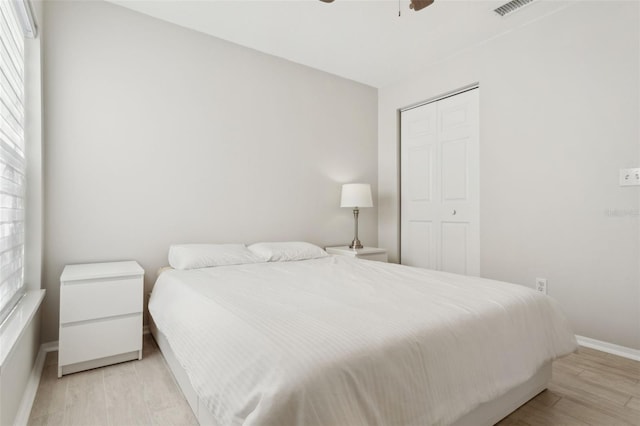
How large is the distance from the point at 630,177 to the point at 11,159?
146 inches

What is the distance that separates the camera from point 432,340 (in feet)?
3.98

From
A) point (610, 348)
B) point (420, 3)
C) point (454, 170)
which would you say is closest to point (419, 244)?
point (454, 170)

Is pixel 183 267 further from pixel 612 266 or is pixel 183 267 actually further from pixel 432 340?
pixel 612 266

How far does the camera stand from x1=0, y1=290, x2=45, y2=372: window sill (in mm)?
1299

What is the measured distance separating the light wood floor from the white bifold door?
1332 millimetres

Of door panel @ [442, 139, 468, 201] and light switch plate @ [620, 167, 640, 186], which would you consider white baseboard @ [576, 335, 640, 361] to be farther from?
door panel @ [442, 139, 468, 201]

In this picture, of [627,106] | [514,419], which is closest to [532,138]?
[627,106]

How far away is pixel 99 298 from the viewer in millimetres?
2051

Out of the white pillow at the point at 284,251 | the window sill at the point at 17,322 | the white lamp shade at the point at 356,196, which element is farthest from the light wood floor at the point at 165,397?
the white lamp shade at the point at 356,196

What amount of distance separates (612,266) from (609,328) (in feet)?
1.45

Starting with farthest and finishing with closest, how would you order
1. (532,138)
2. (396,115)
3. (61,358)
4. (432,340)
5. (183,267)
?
(396,115), (532,138), (183,267), (61,358), (432,340)

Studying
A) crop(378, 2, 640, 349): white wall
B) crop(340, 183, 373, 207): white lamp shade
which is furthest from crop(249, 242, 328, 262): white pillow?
crop(378, 2, 640, 349): white wall

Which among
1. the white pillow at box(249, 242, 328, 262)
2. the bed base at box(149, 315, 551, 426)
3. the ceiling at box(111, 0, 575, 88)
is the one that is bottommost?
the bed base at box(149, 315, 551, 426)

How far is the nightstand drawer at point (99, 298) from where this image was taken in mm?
1974
